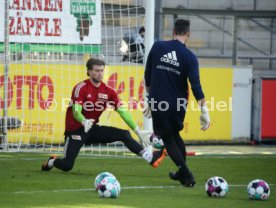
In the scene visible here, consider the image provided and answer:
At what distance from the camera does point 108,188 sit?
9750 mm

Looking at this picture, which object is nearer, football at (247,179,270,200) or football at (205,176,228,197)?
football at (247,179,270,200)

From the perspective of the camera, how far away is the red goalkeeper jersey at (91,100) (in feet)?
40.8

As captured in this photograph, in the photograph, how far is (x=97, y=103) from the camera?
41.2 ft

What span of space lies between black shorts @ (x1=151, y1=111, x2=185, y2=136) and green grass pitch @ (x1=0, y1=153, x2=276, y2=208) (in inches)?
28.7

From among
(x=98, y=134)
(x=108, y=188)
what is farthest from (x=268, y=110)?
(x=108, y=188)

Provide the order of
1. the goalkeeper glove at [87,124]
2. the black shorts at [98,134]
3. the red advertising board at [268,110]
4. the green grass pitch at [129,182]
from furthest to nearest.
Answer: the red advertising board at [268,110], the black shorts at [98,134], the goalkeeper glove at [87,124], the green grass pitch at [129,182]

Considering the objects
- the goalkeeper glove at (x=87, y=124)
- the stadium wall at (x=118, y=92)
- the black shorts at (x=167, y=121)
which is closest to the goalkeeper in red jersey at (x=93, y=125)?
the goalkeeper glove at (x=87, y=124)

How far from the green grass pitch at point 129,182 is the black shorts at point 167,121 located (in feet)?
2.39

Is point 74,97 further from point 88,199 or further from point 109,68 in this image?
point 109,68

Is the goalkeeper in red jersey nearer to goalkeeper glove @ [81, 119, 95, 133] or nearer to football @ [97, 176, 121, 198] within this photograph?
goalkeeper glove @ [81, 119, 95, 133]

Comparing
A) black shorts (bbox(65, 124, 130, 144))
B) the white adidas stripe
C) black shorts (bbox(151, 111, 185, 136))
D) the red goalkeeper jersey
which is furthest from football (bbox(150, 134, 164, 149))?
the white adidas stripe

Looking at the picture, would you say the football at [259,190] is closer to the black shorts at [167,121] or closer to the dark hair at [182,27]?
the black shorts at [167,121]

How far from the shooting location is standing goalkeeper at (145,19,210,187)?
1091 cm

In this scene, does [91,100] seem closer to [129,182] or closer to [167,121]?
[129,182]
